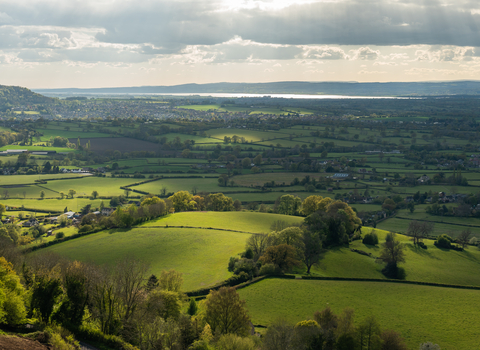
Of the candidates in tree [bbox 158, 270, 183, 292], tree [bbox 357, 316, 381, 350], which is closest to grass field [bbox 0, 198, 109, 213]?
tree [bbox 158, 270, 183, 292]

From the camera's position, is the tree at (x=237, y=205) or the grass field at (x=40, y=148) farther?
the grass field at (x=40, y=148)

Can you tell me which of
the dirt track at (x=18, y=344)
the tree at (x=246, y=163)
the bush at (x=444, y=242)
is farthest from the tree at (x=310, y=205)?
the dirt track at (x=18, y=344)

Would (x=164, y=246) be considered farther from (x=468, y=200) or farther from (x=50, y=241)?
(x=468, y=200)

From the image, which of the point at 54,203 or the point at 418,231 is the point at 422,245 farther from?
the point at 54,203

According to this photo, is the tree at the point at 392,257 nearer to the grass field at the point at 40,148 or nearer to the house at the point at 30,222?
the house at the point at 30,222

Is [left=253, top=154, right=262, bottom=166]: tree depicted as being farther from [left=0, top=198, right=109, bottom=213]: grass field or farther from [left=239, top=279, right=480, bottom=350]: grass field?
[left=239, top=279, right=480, bottom=350]: grass field

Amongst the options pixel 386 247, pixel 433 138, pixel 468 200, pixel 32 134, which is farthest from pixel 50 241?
pixel 433 138
